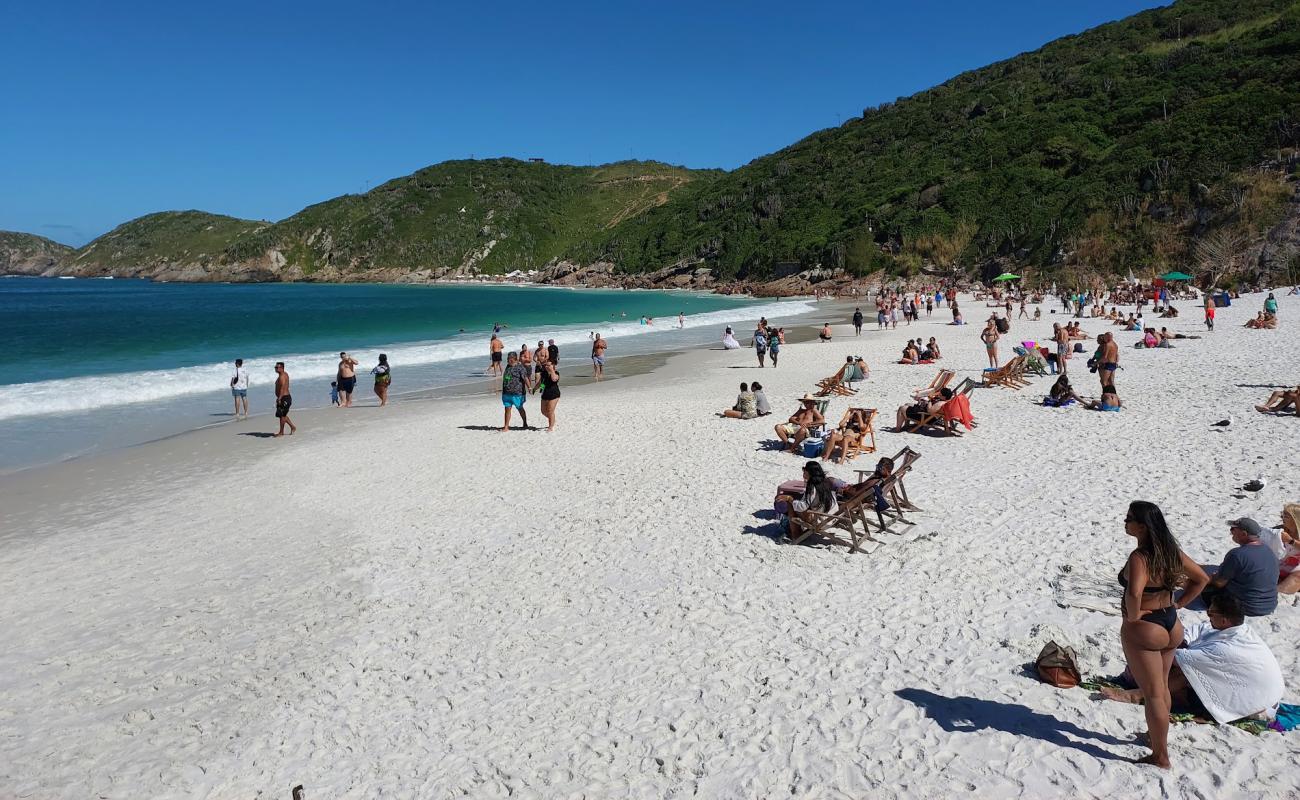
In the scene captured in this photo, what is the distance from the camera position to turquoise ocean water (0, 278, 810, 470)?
16.5 m

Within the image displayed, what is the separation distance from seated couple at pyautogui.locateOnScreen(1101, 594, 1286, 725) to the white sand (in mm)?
145

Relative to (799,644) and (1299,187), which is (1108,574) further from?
(1299,187)

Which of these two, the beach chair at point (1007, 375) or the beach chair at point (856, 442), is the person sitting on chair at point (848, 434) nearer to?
the beach chair at point (856, 442)

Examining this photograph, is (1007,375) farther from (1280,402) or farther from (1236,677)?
(1236,677)

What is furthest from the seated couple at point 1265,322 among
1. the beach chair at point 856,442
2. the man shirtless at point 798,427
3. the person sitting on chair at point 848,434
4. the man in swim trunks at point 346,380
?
the man in swim trunks at point 346,380

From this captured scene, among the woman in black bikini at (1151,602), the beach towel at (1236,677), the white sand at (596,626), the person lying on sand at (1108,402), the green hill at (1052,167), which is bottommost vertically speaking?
the white sand at (596,626)

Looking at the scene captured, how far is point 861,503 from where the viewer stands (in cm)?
736

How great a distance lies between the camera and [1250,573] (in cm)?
471

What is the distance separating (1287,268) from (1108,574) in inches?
1757

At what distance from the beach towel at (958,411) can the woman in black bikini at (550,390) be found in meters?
6.47

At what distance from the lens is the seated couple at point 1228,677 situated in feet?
13.5

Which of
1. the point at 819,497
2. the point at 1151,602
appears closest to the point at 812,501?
the point at 819,497

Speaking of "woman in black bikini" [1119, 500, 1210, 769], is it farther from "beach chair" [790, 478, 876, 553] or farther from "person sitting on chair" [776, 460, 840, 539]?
"person sitting on chair" [776, 460, 840, 539]

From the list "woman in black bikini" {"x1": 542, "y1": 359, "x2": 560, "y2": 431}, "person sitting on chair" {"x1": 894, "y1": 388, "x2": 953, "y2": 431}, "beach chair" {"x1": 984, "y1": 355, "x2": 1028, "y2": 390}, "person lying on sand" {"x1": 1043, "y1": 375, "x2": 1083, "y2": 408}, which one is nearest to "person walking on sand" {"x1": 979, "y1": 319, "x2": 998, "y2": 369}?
"beach chair" {"x1": 984, "y1": 355, "x2": 1028, "y2": 390}
